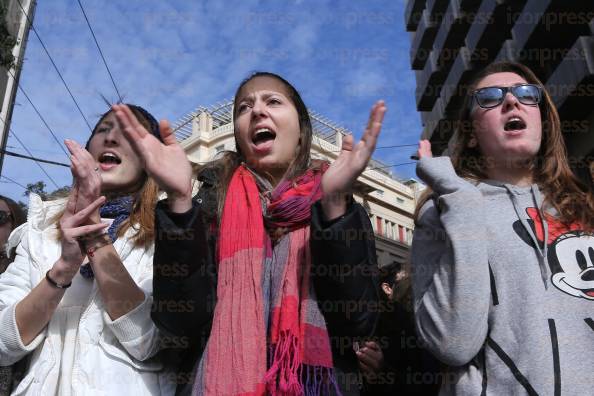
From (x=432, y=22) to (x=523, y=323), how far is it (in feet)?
78.6

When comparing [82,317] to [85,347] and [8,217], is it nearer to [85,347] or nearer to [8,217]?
[85,347]

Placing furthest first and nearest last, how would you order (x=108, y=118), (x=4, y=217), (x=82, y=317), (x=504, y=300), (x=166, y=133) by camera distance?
(x=4, y=217) → (x=108, y=118) → (x=82, y=317) → (x=166, y=133) → (x=504, y=300)

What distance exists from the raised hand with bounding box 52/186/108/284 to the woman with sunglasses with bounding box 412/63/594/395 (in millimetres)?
1196

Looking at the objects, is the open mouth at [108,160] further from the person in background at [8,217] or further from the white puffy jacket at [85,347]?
the person in background at [8,217]

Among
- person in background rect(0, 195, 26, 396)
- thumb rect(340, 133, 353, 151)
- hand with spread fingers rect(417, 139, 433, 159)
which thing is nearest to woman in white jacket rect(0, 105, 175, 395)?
thumb rect(340, 133, 353, 151)

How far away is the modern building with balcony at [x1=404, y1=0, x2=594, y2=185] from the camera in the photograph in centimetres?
1209

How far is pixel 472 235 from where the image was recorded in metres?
1.64

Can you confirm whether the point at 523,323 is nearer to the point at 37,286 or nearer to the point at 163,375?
the point at 163,375

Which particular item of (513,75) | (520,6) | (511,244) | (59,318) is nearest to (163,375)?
(59,318)

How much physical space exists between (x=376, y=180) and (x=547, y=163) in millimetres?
35212

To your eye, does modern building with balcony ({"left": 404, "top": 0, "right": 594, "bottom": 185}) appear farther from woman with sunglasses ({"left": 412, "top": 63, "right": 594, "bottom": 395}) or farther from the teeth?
the teeth

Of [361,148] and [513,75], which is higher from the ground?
[513,75]

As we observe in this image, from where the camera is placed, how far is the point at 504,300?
1.66 m

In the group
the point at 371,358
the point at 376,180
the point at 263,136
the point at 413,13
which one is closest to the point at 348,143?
the point at 263,136
